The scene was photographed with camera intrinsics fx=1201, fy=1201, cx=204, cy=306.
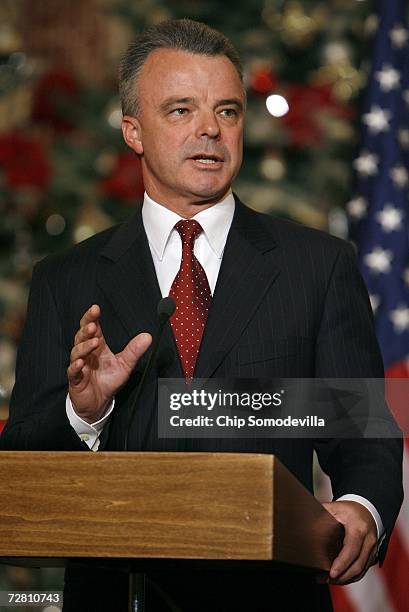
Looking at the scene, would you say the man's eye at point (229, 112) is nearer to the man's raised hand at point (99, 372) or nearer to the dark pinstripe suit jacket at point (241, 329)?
the dark pinstripe suit jacket at point (241, 329)

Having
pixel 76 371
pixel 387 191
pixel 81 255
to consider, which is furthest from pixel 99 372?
pixel 387 191

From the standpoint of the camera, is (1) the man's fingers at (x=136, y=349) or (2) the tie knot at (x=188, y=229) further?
(2) the tie knot at (x=188, y=229)

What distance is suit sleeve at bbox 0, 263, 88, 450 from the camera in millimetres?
2037

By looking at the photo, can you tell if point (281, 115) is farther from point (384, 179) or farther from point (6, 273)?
point (6, 273)

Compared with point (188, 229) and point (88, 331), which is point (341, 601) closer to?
point (188, 229)

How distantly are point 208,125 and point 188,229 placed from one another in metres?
0.21

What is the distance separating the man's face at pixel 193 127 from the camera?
7.77 feet

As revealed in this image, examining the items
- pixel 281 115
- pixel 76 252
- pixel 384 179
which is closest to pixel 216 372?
pixel 76 252

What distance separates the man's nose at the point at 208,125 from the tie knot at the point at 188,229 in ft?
0.57

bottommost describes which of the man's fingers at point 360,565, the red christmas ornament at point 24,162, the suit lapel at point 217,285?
the man's fingers at point 360,565

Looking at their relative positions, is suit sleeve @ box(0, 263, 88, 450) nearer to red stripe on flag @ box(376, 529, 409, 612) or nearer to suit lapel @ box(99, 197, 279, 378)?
suit lapel @ box(99, 197, 279, 378)

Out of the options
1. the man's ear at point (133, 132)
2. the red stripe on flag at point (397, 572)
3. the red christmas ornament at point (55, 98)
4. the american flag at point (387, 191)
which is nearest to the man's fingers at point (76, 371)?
the man's ear at point (133, 132)

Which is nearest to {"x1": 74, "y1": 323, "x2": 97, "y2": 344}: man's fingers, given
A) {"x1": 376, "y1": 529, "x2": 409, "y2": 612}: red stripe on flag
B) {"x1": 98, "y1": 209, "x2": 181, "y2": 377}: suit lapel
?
{"x1": 98, "y1": 209, "x2": 181, "y2": 377}: suit lapel

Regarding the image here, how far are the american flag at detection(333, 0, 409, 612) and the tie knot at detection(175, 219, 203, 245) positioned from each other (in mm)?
1259
